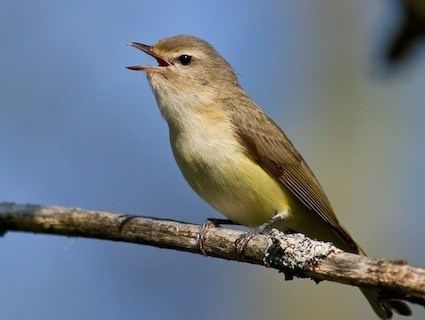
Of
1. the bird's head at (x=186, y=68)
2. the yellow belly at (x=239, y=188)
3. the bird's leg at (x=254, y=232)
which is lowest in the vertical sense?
the bird's leg at (x=254, y=232)

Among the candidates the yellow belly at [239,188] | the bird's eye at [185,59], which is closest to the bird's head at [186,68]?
the bird's eye at [185,59]

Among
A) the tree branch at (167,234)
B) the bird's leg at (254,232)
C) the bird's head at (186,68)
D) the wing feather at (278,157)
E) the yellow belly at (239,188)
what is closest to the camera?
the tree branch at (167,234)

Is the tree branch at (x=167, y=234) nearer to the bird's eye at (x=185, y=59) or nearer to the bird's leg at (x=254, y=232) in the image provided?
the bird's leg at (x=254, y=232)

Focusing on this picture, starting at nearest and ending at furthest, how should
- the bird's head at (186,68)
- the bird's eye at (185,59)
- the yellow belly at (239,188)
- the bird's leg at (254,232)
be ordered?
the bird's leg at (254,232)
the yellow belly at (239,188)
the bird's head at (186,68)
the bird's eye at (185,59)

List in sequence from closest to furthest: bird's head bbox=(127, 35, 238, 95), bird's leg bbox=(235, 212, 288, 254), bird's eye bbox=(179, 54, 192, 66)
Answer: bird's leg bbox=(235, 212, 288, 254) → bird's head bbox=(127, 35, 238, 95) → bird's eye bbox=(179, 54, 192, 66)

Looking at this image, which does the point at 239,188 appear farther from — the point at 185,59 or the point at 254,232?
the point at 185,59

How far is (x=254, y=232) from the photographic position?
15.0 ft

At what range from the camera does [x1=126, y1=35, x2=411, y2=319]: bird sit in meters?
5.22

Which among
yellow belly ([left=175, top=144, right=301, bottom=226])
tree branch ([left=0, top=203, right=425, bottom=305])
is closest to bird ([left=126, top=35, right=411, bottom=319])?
yellow belly ([left=175, top=144, right=301, bottom=226])

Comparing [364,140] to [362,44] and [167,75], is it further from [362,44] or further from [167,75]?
[167,75]

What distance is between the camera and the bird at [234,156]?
17.1 feet

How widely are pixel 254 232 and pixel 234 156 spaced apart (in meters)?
0.90

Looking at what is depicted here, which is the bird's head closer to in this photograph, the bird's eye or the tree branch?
the bird's eye

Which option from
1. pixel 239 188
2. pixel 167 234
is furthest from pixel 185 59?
pixel 167 234
